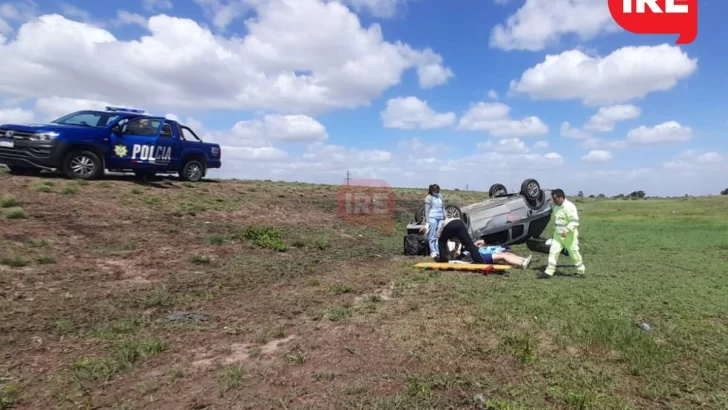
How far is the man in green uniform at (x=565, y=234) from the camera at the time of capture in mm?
9008

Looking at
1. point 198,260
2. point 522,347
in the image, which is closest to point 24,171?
point 198,260

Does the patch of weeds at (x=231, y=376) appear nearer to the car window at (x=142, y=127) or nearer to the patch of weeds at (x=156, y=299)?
the patch of weeds at (x=156, y=299)

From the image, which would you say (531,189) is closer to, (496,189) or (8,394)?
(496,189)

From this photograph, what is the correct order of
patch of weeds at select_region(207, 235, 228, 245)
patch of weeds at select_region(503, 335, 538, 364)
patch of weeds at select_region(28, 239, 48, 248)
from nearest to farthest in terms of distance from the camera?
1. patch of weeds at select_region(503, 335, 538, 364)
2. patch of weeds at select_region(28, 239, 48, 248)
3. patch of weeds at select_region(207, 235, 228, 245)

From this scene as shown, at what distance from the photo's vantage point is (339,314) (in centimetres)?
622

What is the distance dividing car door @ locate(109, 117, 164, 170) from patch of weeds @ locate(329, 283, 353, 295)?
9.85 m

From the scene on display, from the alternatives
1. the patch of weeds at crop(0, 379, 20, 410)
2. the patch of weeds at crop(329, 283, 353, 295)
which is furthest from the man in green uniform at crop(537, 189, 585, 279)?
the patch of weeds at crop(0, 379, 20, 410)

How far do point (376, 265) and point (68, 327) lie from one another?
640 centimetres

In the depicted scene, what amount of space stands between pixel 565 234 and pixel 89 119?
1376cm

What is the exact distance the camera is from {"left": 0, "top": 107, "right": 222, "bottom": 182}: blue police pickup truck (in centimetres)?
1233

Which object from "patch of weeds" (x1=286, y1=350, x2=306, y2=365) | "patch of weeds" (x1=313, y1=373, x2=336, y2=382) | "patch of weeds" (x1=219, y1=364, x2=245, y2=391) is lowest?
"patch of weeds" (x1=219, y1=364, x2=245, y2=391)

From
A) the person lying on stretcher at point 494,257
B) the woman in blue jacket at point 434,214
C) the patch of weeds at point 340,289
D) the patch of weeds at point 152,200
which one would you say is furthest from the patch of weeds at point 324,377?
the patch of weeds at point 152,200

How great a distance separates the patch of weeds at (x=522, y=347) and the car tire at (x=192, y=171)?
1490 centimetres

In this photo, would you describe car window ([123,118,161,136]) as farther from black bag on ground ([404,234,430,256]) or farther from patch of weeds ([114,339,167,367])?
→ patch of weeds ([114,339,167,367])
